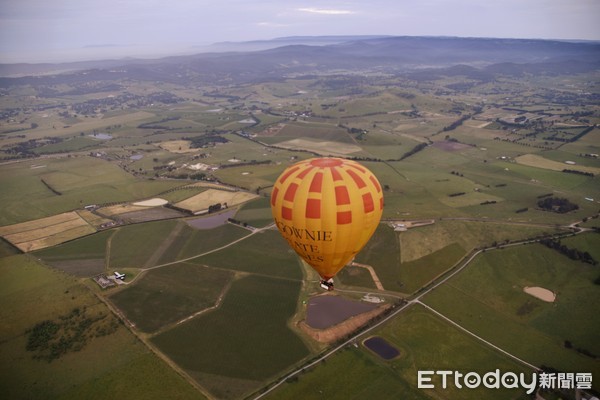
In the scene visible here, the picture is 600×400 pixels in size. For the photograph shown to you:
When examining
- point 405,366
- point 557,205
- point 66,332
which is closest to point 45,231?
point 66,332

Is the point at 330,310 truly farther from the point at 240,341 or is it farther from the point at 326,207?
the point at 326,207

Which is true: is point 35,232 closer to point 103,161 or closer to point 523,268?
point 103,161

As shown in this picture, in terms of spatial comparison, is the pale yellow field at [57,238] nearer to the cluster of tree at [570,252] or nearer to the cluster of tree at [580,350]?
the cluster of tree at [580,350]

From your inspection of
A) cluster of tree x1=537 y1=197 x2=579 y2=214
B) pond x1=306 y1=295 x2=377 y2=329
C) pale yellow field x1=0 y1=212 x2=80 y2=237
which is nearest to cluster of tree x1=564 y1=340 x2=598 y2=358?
pond x1=306 y1=295 x2=377 y2=329

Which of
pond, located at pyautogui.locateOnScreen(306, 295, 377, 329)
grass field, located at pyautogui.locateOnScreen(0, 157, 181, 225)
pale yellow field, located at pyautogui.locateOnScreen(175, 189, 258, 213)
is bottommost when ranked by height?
pond, located at pyautogui.locateOnScreen(306, 295, 377, 329)

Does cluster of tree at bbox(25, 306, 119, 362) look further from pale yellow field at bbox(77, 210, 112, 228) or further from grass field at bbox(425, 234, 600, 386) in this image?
grass field at bbox(425, 234, 600, 386)

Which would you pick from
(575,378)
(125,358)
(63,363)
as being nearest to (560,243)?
(575,378)

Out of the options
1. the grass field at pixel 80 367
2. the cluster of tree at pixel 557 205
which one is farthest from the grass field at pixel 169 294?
the cluster of tree at pixel 557 205
